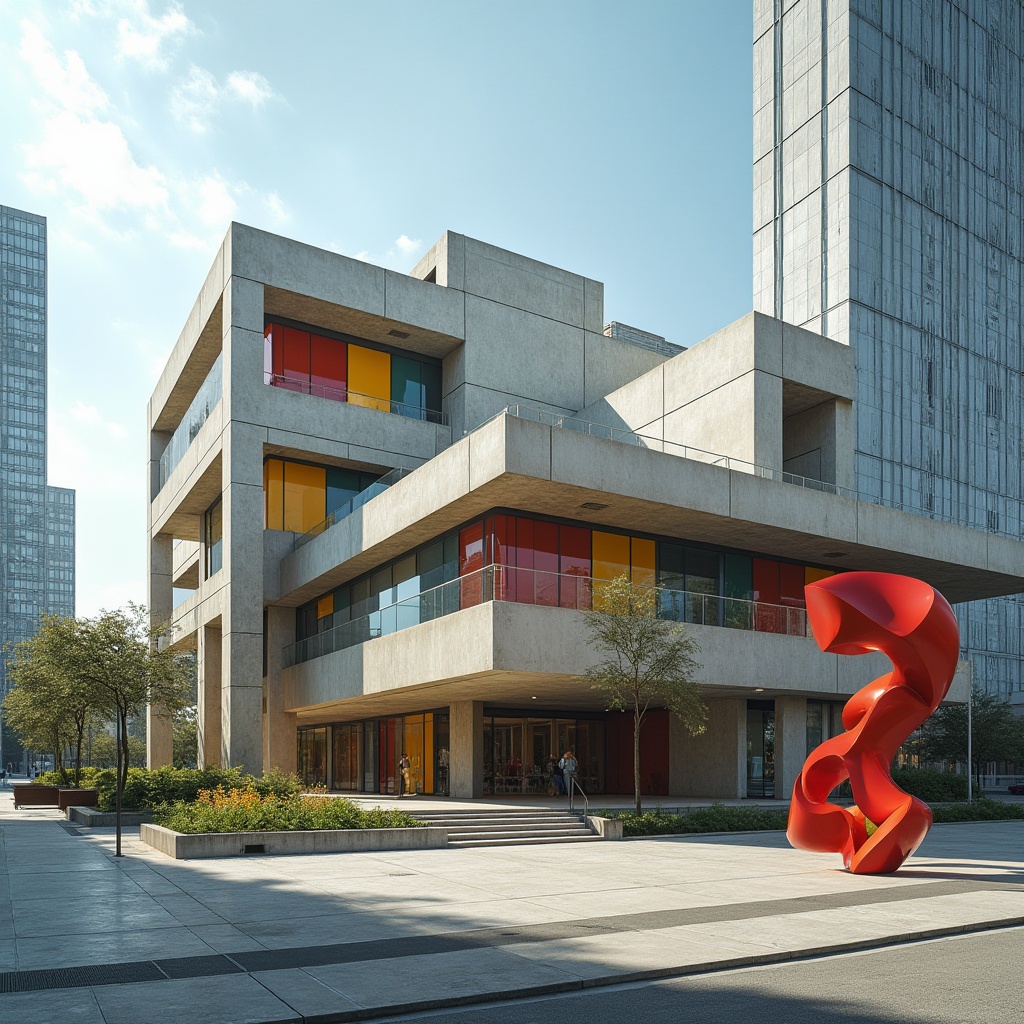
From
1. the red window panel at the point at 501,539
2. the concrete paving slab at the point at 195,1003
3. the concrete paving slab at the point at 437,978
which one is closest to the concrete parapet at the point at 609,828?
the red window panel at the point at 501,539

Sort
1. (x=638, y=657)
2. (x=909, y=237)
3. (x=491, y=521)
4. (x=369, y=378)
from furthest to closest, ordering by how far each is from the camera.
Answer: (x=909, y=237), (x=369, y=378), (x=491, y=521), (x=638, y=657)

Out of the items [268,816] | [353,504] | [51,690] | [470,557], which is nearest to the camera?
[268,816]

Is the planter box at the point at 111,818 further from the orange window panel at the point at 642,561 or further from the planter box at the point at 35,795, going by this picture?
the orange window panel at the point at 642,561

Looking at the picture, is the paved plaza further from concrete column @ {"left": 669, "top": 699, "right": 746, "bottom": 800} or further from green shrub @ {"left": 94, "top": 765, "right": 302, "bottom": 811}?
concrete column @ {"left": 669, "top": 699, "right": 746, "bottom": 800}

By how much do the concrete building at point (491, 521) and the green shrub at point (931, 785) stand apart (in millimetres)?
3491

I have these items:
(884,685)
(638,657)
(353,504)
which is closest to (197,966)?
(884,685)

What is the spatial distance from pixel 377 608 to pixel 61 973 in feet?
84.7

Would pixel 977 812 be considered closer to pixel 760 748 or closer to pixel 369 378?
pixel 760 748

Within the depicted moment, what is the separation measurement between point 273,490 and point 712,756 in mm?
18800

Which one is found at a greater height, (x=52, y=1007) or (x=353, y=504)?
(x=353, y=504)

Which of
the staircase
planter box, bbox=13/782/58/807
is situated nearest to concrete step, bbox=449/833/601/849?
the staircase

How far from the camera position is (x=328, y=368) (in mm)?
40906

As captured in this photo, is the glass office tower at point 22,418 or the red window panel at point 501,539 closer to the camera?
the red window panel at point 501,539

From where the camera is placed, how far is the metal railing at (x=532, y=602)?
1105 inches
